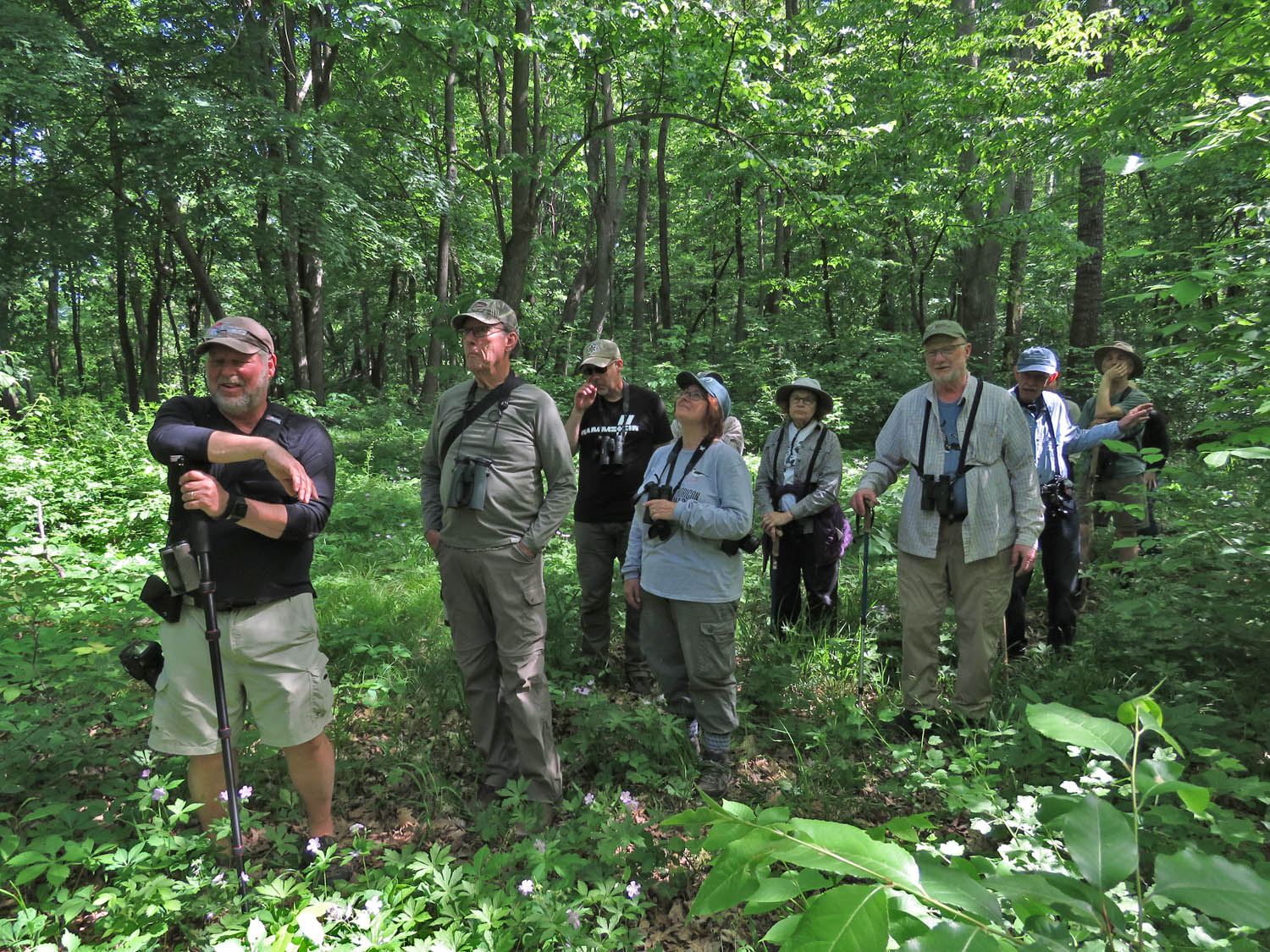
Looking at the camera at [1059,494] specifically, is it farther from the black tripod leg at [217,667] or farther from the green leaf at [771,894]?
the black tripod leg at [217,667]

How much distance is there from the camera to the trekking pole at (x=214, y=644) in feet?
7.50

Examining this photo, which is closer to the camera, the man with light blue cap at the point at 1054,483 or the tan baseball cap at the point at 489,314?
the tan baseball cap at the point at 489,314

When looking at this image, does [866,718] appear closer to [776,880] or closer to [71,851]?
[776,880]

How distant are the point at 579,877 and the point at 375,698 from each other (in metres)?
1.91

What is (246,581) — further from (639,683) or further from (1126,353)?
(1126,353)

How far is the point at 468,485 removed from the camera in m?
2.99

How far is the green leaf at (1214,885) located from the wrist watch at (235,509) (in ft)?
8.42

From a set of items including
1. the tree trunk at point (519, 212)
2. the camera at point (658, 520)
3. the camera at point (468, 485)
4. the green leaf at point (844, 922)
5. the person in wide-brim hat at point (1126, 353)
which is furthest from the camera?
the tree trunk at point (519, 212)

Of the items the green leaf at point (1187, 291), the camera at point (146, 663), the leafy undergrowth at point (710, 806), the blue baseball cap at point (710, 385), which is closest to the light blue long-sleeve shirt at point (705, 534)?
the blue baseball cap at point (710, 385)

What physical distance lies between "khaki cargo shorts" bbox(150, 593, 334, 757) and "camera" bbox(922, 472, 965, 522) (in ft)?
9.90

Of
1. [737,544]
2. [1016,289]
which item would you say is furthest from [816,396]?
[1016,289]

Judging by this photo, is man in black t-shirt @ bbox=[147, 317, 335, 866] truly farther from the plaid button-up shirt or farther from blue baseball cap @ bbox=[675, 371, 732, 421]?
the plaid button-up shirt

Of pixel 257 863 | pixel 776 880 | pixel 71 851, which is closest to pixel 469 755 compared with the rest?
pixel 257 863

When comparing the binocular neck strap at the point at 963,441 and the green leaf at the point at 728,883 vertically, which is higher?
the binocular neck strap at the point at 963,441
